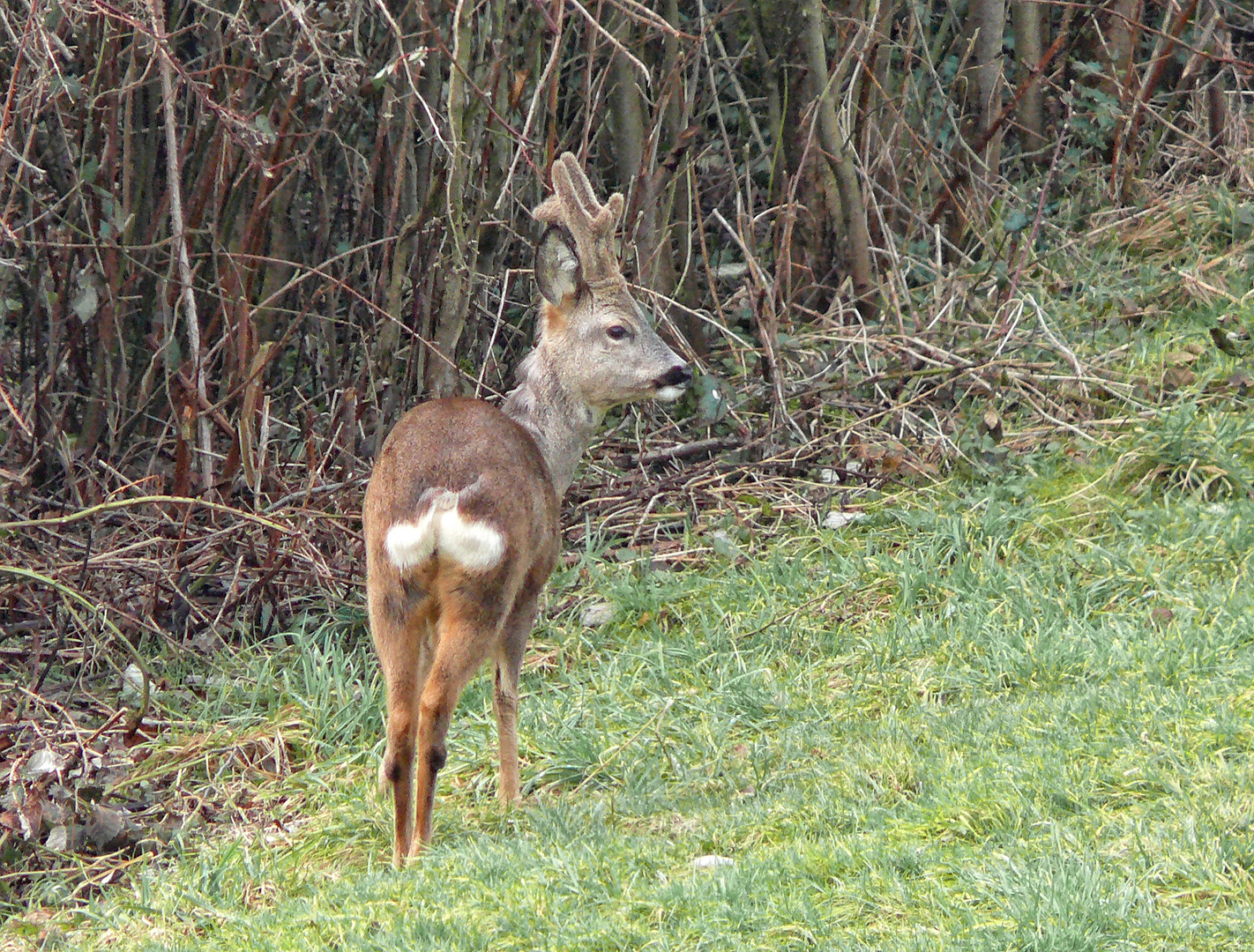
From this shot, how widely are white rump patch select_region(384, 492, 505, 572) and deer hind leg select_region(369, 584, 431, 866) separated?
→ 0.49 feet

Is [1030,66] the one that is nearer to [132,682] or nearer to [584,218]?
[584,218]

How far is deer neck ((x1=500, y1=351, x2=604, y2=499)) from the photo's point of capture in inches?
209

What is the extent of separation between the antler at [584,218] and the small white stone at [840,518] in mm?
1647

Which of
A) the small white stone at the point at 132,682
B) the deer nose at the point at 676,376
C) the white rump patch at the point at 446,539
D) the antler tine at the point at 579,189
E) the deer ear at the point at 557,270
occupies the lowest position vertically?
the small white stone at the point at 132,682

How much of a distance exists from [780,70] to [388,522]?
5.23m

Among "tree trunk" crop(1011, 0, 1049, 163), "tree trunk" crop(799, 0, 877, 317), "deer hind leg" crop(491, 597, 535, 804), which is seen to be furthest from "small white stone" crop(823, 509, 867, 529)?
"tree trunk" crop(1011, 0, 1049, 163)

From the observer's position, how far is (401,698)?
168 inches

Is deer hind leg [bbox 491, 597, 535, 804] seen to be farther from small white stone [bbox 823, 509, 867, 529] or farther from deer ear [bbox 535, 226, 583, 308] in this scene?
small white stone [bbox 823, 509, 867, 529]

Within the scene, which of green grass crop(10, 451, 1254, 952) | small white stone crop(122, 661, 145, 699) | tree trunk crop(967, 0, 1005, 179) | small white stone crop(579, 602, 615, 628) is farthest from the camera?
tree trunk crop(967, 0, 1005, 179)

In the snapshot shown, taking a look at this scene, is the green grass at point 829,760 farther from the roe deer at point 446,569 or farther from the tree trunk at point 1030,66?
the tree trunk at point 1030,66

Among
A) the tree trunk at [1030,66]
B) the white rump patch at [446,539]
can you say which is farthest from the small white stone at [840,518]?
the tree trunk at [1030,66]

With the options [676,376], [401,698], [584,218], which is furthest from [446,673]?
[584,218]

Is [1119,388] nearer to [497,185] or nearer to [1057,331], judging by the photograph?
[1057,331]

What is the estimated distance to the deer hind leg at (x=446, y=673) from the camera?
418 cm
